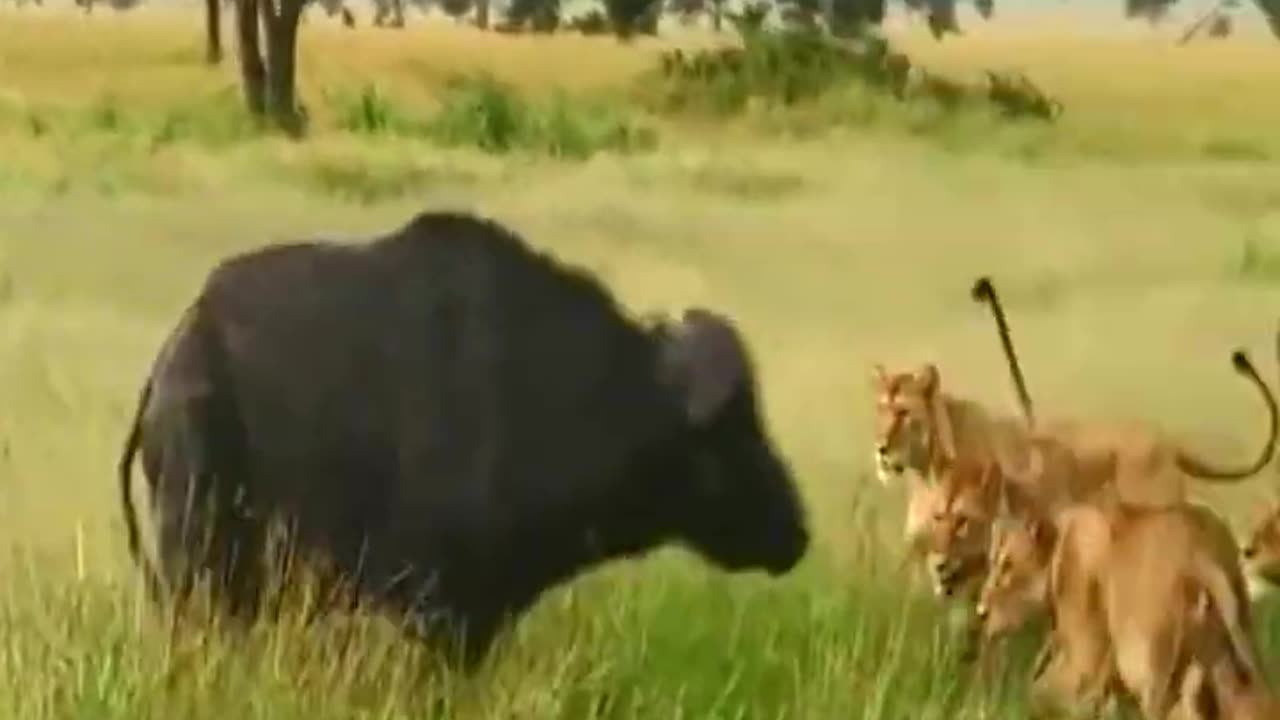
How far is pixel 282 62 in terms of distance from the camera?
1327 mm

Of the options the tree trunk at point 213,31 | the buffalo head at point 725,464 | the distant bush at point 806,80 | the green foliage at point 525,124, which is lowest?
the buffalo head at point 725,464

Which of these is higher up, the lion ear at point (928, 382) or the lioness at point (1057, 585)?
the lion ear at point (928, 382)

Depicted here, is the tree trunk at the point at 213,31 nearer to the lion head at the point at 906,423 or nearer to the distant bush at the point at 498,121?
the distant bush at the point at 498,121

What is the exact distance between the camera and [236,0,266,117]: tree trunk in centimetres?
132

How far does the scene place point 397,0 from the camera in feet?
4.36

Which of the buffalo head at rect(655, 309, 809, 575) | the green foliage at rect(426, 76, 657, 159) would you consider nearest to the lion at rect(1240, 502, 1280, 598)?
the buffalo head at rect(655, 309, 809, 575)

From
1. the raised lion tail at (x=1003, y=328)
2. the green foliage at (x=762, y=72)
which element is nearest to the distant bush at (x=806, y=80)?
the green foliage at (x=762, y=72)

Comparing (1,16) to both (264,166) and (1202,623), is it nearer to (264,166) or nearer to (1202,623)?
(264,166)

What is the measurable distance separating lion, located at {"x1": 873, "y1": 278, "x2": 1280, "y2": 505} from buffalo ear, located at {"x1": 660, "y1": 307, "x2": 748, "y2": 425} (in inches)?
3.3

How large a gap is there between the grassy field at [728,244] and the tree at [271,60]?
0.01 metres

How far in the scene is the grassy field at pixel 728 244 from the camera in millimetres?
1299

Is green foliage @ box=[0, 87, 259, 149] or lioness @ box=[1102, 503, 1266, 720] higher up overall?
green foliage @ box=[0, 87, 259, 149]

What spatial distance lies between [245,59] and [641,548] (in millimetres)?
356

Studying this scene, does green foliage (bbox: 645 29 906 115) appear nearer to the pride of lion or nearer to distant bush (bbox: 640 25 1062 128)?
distant bush (bbox: 640 25 1062 128)
